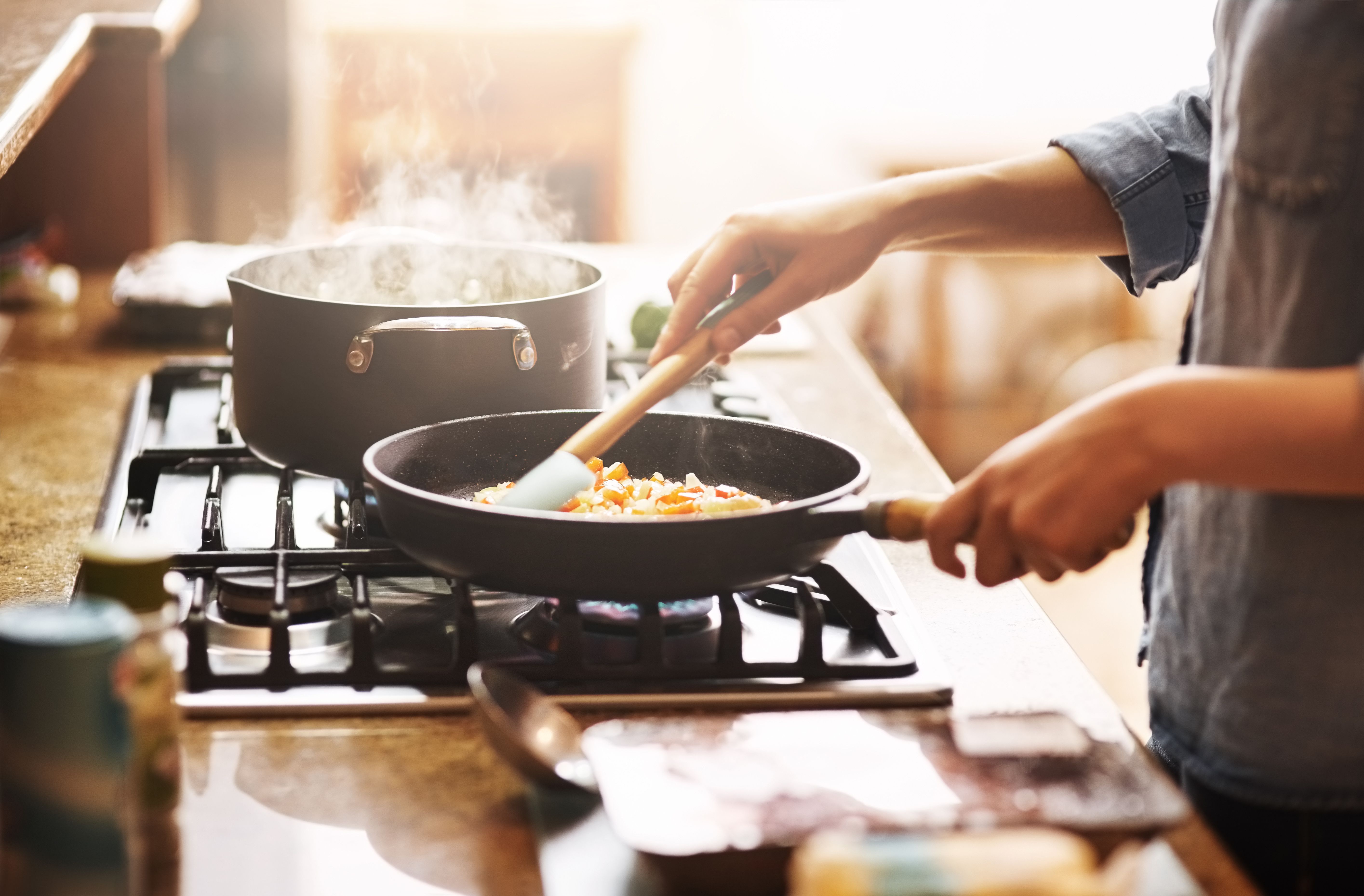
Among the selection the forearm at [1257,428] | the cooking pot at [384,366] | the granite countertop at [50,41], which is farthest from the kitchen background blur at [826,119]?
the forearm at [1257,428]

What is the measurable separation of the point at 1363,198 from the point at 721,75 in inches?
168

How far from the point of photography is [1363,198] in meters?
0.85

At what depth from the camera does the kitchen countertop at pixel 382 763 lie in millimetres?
732

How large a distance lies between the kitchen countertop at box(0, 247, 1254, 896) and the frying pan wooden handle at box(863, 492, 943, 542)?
14cm

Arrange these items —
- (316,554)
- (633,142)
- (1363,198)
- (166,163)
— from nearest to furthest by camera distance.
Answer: (1363,198) < (316,554) < (166,163) < (633,142)

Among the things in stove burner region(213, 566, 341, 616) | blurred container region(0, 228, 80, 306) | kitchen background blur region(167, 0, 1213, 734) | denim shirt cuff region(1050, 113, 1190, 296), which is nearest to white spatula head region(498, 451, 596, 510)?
stove burner region(213, 566, 341, 616)

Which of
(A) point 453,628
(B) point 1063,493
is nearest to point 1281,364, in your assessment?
(B) point 1063,493

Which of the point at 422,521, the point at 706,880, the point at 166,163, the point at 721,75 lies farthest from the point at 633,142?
the point at 706,880

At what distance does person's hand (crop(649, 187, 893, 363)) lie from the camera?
1161 mm

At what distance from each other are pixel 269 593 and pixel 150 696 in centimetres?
35

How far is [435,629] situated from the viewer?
3.43ft

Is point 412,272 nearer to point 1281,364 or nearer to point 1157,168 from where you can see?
point 1157,168

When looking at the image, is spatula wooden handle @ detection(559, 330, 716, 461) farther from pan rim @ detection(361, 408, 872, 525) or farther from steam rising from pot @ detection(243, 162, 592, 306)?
steam rising from pot @ detection(243, 162, 592, 306)

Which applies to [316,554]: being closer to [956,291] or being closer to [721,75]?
[956,291]
